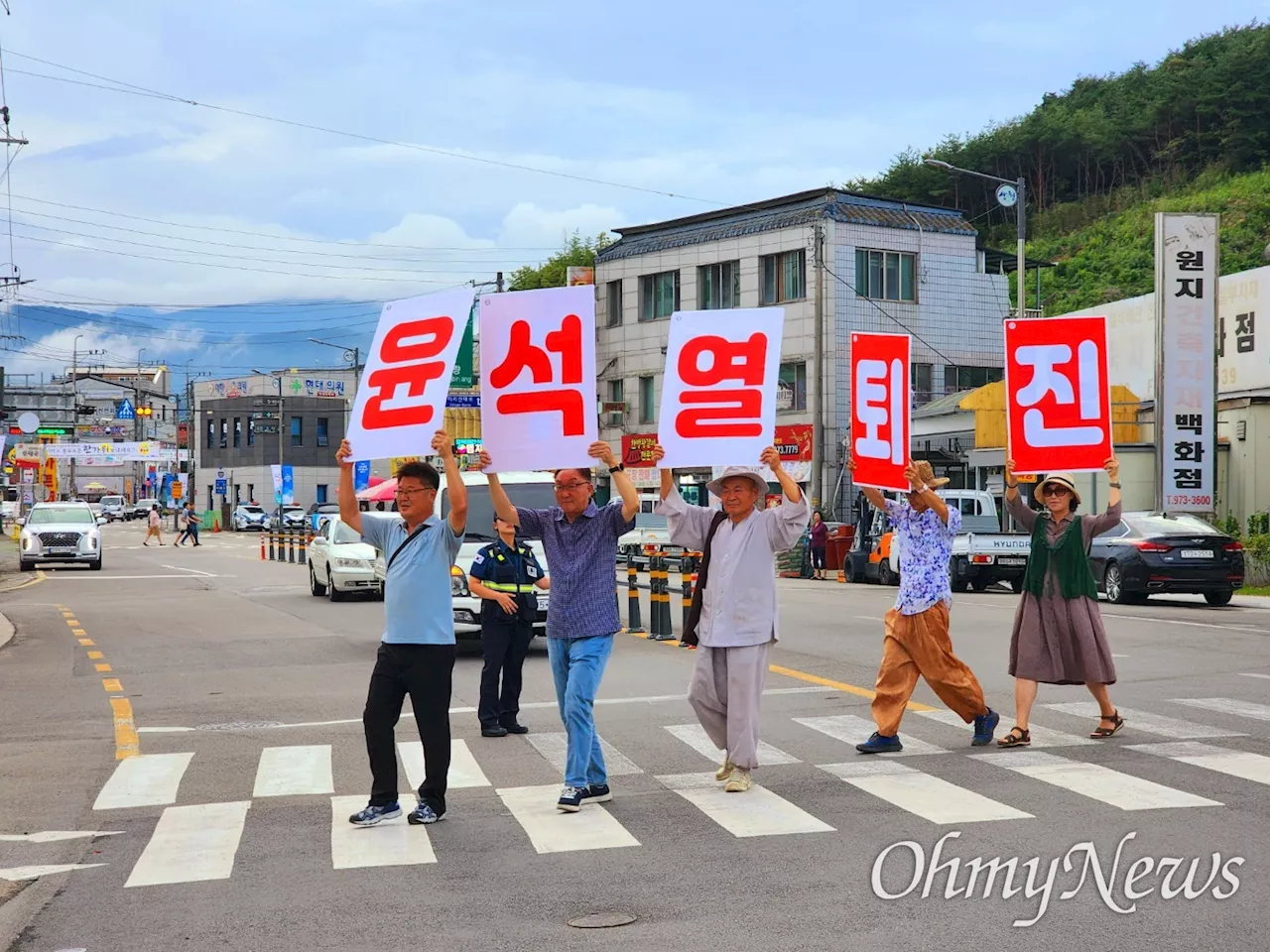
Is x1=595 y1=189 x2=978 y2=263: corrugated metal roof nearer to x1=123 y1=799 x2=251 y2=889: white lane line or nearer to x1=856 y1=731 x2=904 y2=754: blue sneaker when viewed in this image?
x1=856 y1=731 x2=904 y2=754: blue sneaker

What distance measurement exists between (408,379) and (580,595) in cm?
150

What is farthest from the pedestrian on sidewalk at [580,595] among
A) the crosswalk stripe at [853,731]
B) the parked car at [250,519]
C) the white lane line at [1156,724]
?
the parked car at [250,519]

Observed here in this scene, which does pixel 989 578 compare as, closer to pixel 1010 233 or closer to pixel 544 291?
pixel 544 291

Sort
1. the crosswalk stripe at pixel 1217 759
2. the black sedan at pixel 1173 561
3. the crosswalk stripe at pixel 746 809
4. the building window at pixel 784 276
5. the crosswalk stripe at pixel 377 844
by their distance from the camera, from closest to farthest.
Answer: the crosswalk stripe at pixel 377 844 < the crosswalk stripe at pixel 746 809 < the crosswalk stripe at pixel 1217 759 < the black sedan at pixel 1173 561 < the building window at pixel 784 276

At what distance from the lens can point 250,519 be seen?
88.8 meters

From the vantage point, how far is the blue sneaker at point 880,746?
9727 mm

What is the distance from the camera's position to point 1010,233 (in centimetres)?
7994

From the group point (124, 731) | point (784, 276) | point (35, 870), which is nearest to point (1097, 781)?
point (35, 870)

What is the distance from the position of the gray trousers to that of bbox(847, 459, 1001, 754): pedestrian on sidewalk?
5.14 ft

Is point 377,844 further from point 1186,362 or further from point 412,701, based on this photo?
point 1186,362

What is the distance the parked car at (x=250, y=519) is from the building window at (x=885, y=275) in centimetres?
4701

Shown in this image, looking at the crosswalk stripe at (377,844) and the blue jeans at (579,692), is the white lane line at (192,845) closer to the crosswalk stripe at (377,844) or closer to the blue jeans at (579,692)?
the crosswalk stripe at (377,844)

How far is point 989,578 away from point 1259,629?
36.2 ft

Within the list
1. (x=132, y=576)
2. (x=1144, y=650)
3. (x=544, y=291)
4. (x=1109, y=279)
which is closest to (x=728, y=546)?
(x=544, y=291)
